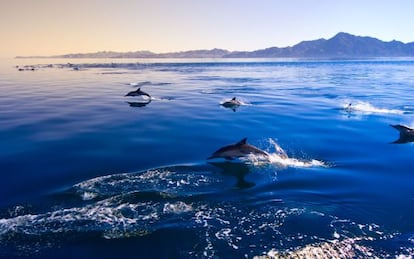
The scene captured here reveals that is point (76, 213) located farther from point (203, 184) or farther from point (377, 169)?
point (377, 169)

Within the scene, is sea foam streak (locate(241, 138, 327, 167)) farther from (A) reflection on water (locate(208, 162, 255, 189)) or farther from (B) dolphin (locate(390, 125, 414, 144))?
(B) dolphin (locate(390, 125, 414, 144))

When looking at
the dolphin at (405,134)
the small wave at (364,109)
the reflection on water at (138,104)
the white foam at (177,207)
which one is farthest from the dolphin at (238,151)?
the reflection on water at (138,104)

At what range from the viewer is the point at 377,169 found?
57.1 ft

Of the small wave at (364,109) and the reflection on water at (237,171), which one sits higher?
the reflection on water at (237,171)

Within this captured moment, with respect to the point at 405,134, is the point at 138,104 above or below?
below

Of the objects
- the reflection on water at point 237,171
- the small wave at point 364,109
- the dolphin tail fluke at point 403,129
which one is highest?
the dolphin tail fluke at point 403,129

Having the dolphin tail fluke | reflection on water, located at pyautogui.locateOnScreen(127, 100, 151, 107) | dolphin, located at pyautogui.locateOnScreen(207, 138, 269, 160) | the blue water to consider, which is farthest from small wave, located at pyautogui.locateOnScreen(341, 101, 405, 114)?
dolphin, located at pyautogui.locateOnScreen(207, 138, 269, 160)

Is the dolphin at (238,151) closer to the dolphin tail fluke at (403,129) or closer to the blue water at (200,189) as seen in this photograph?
the blue water at (200,189)

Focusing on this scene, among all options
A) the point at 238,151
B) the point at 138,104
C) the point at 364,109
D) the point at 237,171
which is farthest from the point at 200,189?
the point at 364,109

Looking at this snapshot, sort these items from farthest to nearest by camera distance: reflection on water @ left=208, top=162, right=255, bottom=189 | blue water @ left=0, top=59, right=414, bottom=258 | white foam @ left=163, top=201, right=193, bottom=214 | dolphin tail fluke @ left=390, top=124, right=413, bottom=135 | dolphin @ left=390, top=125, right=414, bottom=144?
dolphin tail fluke @ left=390, top=124, right=413, bottom=135 → dolphin @ left=390, top=125, right=414, bottom=144 → reflection on water @ left=208, top=162, right=255, bottom=189 → white foam @ left=163, top=201, right=193, bottom=214 → blue water @ left=0, top=59, right=414, bottom=258

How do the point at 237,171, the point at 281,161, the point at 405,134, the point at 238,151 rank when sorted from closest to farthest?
the point at 237,171 < the point at 238,151 < the point at 281,161 < the point at 405,134

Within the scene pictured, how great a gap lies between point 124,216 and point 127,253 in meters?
2.12

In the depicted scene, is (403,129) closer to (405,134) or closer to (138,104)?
(405,134)

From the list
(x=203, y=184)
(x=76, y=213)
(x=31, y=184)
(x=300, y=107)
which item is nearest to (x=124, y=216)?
→ (x=76, y=213)
